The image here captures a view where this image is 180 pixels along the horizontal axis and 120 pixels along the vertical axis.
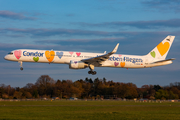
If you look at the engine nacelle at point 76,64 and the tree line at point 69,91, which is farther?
the tree line at point 69,91

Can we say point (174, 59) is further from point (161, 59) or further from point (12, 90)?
point (12, 90)

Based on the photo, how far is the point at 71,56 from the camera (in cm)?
5566

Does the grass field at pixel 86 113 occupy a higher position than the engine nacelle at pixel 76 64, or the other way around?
the engine nacelle at pixel 76 64

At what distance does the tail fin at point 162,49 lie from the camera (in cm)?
6238

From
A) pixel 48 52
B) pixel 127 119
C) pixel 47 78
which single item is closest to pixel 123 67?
pixel 48 52

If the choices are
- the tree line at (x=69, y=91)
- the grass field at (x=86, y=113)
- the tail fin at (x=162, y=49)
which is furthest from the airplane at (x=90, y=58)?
the tree line at (x=69, y=91)

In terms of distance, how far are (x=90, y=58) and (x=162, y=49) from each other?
19469 millimetres

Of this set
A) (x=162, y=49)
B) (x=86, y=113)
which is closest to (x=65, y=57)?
(x=86, y=113)

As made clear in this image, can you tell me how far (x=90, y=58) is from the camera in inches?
2151

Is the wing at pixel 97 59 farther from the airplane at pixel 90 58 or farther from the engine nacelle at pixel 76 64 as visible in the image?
the engine nacelle at pixel 76 64

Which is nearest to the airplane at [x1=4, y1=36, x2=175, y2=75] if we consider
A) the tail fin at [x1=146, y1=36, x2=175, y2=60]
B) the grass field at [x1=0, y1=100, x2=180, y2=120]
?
the tail fin at [x1=146, y1=36, x2=175, y2=60]

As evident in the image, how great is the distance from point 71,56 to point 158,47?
72.3 feet

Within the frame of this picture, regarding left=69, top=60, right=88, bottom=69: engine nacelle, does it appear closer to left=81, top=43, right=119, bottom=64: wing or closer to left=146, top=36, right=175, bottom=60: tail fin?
left=81, top=43, right=119, bottom=64: wing

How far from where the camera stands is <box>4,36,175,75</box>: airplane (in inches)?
2127
